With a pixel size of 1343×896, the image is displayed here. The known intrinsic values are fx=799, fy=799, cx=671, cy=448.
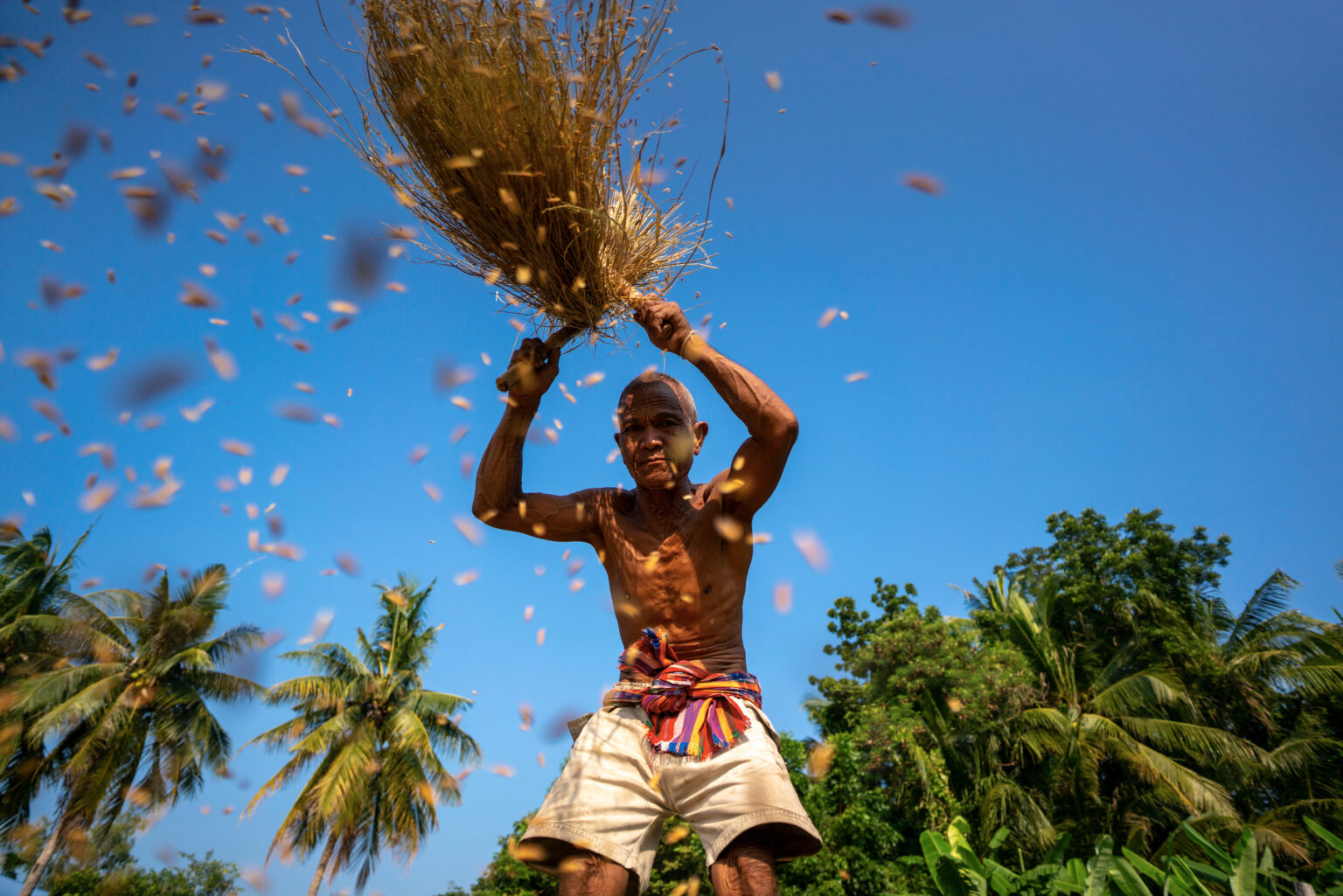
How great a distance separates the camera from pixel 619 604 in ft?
9.57

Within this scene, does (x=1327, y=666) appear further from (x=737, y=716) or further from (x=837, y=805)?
(x=737, y=716)

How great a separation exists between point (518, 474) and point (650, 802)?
1.22m

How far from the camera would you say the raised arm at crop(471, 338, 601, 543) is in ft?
9.57

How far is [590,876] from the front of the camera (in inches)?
90.7

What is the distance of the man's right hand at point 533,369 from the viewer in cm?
292

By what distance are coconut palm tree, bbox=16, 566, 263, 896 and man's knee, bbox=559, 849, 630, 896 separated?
56.7ft

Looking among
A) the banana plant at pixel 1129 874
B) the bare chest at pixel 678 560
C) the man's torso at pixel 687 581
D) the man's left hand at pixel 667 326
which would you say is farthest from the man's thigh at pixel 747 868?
the man's left hand at pixel 667 326

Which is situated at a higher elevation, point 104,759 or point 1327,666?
point 1327,666

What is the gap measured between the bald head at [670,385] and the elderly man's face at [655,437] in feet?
0.05

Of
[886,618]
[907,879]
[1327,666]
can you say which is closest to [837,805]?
[907,879]

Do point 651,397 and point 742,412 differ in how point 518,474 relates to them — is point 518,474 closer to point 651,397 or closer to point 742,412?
point 651,397

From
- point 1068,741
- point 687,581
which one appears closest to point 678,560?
point 687,581

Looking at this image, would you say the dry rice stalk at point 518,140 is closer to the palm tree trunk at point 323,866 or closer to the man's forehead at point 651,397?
the man's forehead at point 651,397

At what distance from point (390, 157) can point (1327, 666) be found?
1742 centimetres
